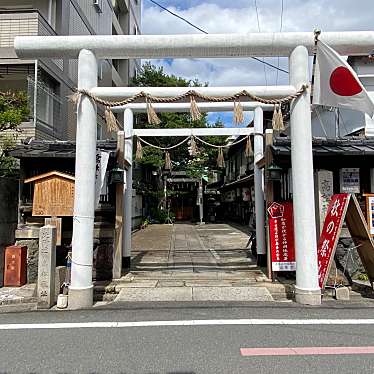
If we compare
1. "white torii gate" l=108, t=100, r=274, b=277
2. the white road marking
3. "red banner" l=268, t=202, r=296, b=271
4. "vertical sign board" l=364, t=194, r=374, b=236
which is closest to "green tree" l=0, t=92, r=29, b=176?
"white torii gate" l=108, t=100, r=274, b=277

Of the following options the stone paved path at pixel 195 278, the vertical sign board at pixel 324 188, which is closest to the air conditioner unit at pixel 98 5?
the stone paved path at pixel 195 278

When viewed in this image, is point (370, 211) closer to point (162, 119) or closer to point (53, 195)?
point (53, 195)

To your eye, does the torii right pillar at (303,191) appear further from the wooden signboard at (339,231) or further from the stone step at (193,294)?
the stone step at (193,294)

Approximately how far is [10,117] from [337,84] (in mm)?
7546

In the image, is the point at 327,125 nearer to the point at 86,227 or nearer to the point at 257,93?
the point at 257,93

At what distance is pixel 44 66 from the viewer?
13867 millimetres

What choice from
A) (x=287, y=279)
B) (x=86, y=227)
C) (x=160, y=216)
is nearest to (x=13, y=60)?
(x=86, y=227)

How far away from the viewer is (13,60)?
44.1ft

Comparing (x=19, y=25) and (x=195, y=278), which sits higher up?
(x=19, y=25)

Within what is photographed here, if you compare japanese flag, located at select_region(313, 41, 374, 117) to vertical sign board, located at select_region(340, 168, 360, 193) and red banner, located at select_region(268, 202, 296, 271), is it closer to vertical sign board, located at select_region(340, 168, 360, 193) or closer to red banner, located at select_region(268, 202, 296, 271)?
vertical sign board, located at select_region(340, 168, 360, 193)

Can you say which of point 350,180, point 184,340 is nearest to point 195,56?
point 350,180

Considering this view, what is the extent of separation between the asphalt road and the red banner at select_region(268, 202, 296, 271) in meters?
1.65

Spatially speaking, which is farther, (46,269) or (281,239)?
(281,239)

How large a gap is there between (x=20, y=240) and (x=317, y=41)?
26.4 feet
